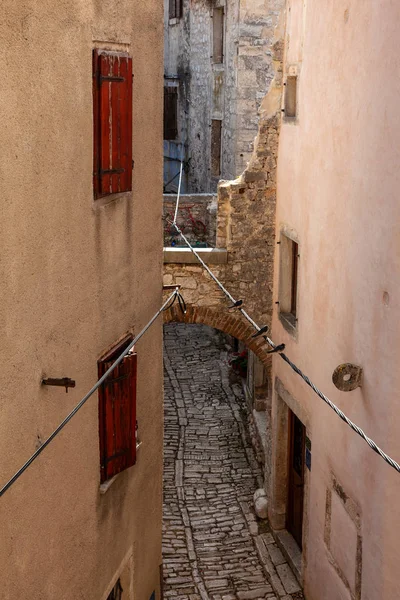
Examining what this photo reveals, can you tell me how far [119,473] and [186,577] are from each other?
419 centimetres

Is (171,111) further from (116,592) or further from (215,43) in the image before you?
(116,592)

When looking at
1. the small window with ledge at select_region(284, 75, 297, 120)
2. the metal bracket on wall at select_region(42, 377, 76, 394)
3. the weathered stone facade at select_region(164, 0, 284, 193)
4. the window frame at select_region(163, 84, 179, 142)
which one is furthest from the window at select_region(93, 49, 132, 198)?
the window frame at select_region(163, 84, 179, 142)

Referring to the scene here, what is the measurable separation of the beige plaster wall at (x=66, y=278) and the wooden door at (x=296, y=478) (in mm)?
4035

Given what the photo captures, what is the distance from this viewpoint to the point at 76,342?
657cm

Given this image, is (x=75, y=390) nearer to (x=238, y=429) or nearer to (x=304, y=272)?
(x=304, y=272)

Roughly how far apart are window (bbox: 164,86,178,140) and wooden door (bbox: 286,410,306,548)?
15.9m

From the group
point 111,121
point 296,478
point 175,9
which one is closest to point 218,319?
point 296,478

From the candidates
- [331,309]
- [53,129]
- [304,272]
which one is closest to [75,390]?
[53,129]

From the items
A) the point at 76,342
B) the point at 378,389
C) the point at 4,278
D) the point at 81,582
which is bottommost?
the point at 81,582

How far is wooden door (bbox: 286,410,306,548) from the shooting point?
12156mm

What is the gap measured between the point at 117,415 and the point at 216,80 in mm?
15820

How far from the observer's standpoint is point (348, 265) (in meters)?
9.02

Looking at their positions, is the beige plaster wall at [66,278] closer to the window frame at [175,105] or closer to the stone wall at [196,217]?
the stone wall at [196,217]

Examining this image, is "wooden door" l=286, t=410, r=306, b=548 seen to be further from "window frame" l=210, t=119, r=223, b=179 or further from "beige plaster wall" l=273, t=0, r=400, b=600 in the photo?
"window frame" l=210, t=119, r=223, b=179
